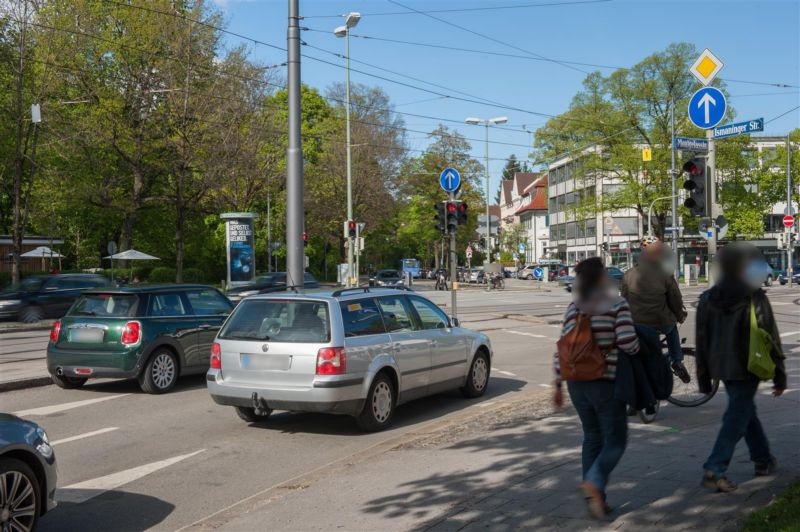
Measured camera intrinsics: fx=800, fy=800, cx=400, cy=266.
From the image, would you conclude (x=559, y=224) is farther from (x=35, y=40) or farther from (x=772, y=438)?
(x=772, y=438)

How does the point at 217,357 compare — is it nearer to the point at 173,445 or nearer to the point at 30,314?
the point at 173,445

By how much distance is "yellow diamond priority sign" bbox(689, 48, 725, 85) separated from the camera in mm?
12023

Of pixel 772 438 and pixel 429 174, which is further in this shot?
pixel 429 174

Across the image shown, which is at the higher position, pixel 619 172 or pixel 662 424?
pixel 619 172

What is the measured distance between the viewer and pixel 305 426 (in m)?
9.02

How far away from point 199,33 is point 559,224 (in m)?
61.0

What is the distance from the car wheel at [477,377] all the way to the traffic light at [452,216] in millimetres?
8113

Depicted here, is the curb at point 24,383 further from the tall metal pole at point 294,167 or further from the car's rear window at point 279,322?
the tall metal pole at point 294,167

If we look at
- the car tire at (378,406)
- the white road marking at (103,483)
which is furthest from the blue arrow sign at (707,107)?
the white road marking at (103,483)

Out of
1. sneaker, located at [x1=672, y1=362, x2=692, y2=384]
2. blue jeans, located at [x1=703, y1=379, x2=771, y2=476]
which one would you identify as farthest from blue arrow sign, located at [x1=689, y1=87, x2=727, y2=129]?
blue jeans, located at [x1=703, y1=379, x2=771, y2=476]

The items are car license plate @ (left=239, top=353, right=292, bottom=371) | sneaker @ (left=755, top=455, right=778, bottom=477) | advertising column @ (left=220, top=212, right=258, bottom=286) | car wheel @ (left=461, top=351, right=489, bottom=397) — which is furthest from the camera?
advertising column @ (left=220, top=212, right=258, bottom=286)

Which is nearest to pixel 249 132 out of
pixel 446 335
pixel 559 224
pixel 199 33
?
pixel 199 33

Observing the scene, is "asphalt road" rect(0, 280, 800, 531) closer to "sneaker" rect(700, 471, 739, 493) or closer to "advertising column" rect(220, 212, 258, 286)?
"sneaker" rect(700, 471, 739, 493)

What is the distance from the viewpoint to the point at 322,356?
26.4 feet
